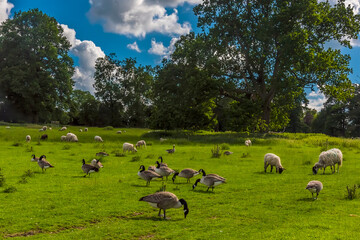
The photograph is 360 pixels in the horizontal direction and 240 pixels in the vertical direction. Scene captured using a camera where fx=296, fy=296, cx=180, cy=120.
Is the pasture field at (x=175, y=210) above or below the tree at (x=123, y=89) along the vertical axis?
below

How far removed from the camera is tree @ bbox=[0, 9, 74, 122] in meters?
69.4

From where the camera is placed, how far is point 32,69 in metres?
71.3

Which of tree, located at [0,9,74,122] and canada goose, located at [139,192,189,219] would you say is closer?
canada goose, located at [139,192,189,219]

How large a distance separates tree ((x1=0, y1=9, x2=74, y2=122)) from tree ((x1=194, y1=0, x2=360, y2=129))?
1565 inches

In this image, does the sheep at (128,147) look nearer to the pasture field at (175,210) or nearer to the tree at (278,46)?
the pasture field at (175,210)

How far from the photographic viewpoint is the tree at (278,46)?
47062mm

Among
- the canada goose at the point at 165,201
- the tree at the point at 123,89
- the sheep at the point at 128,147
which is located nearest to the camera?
the canada goose at the point at 165,201

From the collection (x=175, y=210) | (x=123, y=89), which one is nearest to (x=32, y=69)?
(x=123, y=89)

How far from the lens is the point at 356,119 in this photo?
3789 inches

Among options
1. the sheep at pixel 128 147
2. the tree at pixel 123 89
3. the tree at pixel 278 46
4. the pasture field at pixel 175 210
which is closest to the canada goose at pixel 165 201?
the pasture field at pixel 175 210

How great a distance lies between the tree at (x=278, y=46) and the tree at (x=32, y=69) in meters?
39.8

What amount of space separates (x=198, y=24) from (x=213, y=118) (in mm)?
18341

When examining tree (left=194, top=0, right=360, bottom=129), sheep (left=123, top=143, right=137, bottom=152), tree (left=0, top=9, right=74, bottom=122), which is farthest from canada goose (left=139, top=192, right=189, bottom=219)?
tree (left=0, top=9, right=74, bottom=122)

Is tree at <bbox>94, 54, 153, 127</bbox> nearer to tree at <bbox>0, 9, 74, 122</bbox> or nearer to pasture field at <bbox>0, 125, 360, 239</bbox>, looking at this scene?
tree at <bbox>0, 9, 74, 122</bbox>
